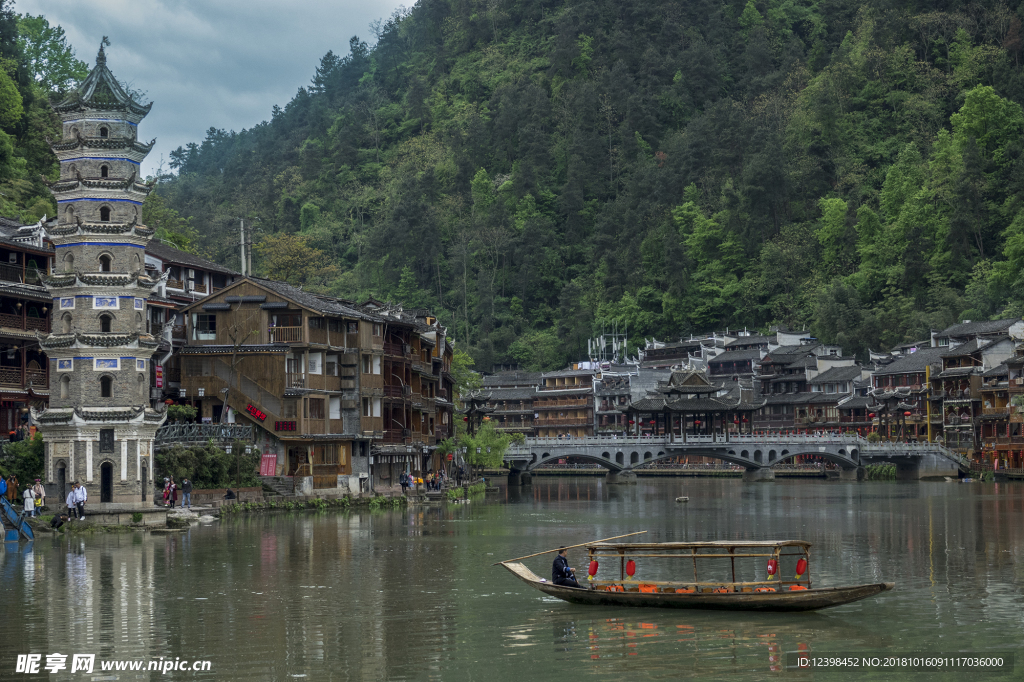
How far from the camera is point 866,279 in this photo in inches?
5910

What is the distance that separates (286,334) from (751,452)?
65.0 meters

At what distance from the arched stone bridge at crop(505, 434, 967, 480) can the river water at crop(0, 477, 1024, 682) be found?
194 ft

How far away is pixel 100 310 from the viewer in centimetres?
5572

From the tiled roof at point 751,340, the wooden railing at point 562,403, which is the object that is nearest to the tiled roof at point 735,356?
the tiled roof at point 751,340

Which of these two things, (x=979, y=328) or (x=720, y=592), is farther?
(x=979, y=328)

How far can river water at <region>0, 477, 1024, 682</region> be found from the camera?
81.5ft

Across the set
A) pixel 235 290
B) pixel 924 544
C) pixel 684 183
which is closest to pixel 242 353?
pixel 235 290

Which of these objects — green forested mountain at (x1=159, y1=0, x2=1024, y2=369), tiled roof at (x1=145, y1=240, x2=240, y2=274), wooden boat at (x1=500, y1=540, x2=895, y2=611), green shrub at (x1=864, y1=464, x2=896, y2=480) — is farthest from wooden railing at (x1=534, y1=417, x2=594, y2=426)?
wooden boat at (x1=500, y1=540, x2=895, y2=611)

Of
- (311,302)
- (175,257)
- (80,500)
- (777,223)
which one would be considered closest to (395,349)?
(311,302)

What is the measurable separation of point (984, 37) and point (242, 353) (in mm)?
130744

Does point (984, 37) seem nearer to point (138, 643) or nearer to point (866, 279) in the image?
point (866, 279)

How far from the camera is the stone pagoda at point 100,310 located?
54.6m

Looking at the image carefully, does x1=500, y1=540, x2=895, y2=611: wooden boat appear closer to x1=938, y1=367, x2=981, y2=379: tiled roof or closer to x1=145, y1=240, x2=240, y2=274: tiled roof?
x1=145, y1=240, x2=240, y2=274: tiled roof
